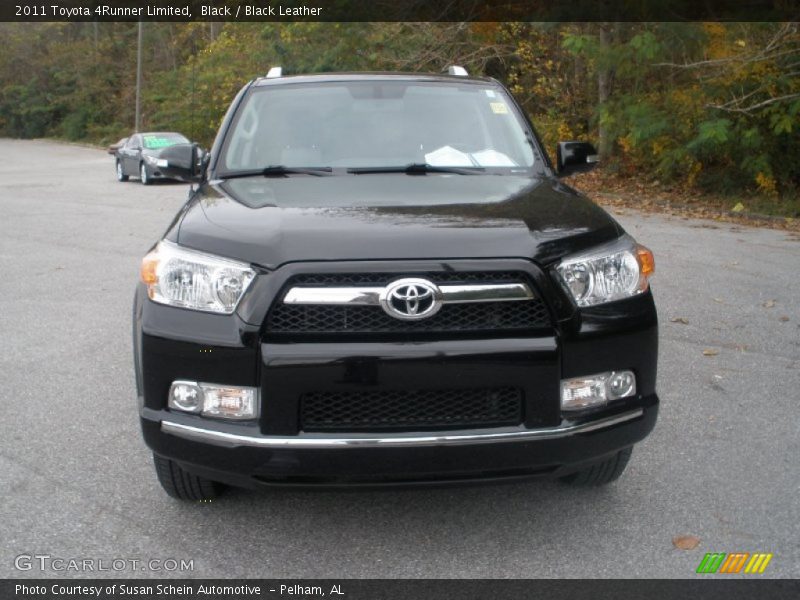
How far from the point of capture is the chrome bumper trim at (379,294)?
2.96 meters

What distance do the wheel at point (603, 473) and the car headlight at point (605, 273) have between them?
0.78 m

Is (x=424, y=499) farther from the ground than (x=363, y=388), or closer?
closer

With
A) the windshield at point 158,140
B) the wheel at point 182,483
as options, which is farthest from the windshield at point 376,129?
the windshield at point 158,140

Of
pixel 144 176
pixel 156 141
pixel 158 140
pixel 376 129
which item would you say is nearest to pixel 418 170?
pixel 376 129

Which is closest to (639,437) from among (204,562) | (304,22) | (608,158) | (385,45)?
(204,562)

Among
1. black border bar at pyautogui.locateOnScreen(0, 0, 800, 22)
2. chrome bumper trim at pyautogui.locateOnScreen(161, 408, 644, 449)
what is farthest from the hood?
black border bar at pyautogui.locateOnScreen(0, 0, 800, 22)

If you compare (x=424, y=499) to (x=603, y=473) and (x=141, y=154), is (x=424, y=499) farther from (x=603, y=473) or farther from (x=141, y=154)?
(x=141, y=154)

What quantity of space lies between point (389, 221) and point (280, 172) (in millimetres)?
1202

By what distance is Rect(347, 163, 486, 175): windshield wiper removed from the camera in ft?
13.9

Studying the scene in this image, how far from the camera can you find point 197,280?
3.13 m

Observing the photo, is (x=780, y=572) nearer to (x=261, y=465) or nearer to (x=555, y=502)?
(x=555, y=502)

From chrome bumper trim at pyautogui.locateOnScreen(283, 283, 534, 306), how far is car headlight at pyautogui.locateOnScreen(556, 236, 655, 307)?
0.21 metres

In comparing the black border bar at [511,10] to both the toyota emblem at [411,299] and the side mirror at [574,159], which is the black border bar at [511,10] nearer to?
the side mirror at [574,159]

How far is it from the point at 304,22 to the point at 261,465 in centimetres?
2261
